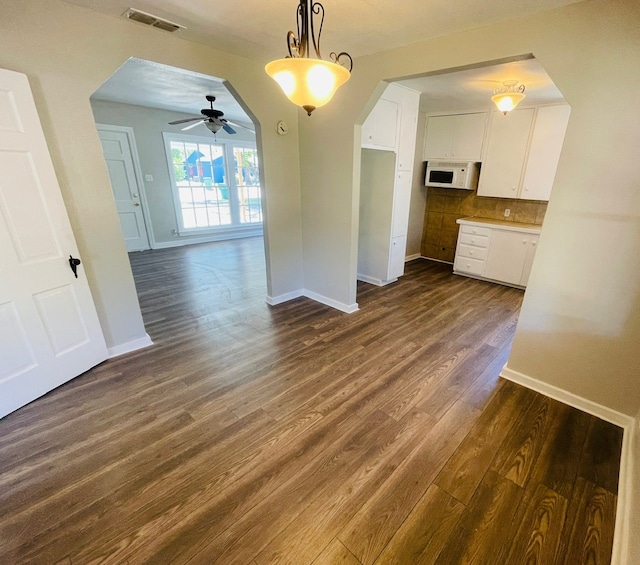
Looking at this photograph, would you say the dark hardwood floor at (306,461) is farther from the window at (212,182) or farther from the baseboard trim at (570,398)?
the window at (212,182)

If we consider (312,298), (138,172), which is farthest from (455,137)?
(138,172)

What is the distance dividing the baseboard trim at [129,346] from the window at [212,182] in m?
4.06

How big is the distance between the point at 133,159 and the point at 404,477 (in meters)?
6.64

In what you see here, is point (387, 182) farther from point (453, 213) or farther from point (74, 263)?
point (74, 263)

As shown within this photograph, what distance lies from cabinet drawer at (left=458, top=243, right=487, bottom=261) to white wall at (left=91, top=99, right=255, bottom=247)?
5530mm

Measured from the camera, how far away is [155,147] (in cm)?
586

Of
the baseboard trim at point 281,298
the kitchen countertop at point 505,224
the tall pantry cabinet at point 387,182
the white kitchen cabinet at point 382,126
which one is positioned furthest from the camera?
the kitchen countertop at point 505,224

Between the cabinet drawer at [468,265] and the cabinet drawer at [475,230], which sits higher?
the cabinet drawer at [475,230]

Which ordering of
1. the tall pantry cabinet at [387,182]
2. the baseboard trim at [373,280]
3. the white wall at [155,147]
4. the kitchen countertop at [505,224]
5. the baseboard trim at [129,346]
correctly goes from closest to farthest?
the baseboard trim at [129,346]
the tall pantry cabinet at [387,182]
the kitchen countertop at [505,224]
the baseboard trim at [373,280]
the white wall at [155,147]

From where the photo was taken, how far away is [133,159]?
5.65m

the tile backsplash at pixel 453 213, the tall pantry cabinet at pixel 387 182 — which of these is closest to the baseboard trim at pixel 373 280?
the tall pantry cabinet at pixel 387 182

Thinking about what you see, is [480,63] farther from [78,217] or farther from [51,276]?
[51,276]

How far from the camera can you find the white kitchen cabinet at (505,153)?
4.11m

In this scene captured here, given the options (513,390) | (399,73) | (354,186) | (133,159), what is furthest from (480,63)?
(133,159)
